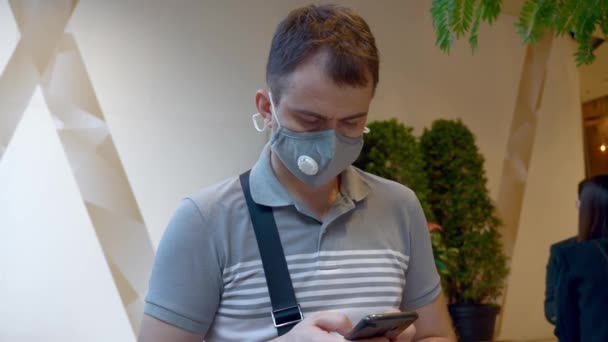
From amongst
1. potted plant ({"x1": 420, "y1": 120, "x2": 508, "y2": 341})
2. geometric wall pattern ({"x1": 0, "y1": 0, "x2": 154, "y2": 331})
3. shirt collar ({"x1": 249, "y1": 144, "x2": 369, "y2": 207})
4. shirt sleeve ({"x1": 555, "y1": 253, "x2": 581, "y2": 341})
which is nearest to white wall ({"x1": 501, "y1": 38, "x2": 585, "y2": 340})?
potted plant ({"x1": 420, "y1": 120, "x2": 508, "y2": 341})

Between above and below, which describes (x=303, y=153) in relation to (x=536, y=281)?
above

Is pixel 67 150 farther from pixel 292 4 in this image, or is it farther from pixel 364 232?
pixel 364 232

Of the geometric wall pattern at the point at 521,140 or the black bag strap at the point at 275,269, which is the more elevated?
the geometric wall pattern at the point at 521,140

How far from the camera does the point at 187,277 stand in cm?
117

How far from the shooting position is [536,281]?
277 inches

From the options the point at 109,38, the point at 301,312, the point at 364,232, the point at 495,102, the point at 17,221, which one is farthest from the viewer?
the point at 495,102

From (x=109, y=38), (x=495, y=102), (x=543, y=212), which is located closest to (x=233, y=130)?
(x=109, y=38)

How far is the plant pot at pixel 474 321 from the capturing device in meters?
5.64

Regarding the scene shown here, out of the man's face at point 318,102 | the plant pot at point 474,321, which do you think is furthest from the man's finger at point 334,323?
the plant pot at point 474,321

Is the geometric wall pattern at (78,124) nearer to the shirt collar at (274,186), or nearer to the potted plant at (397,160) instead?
the potted plant at (397,160)

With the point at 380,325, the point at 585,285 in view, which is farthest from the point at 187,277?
the point at 585,285

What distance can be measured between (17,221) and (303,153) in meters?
3.63

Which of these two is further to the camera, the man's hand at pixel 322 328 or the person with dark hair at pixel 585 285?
the person with dark hair at pixel 585 285

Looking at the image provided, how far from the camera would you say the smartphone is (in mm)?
1048
